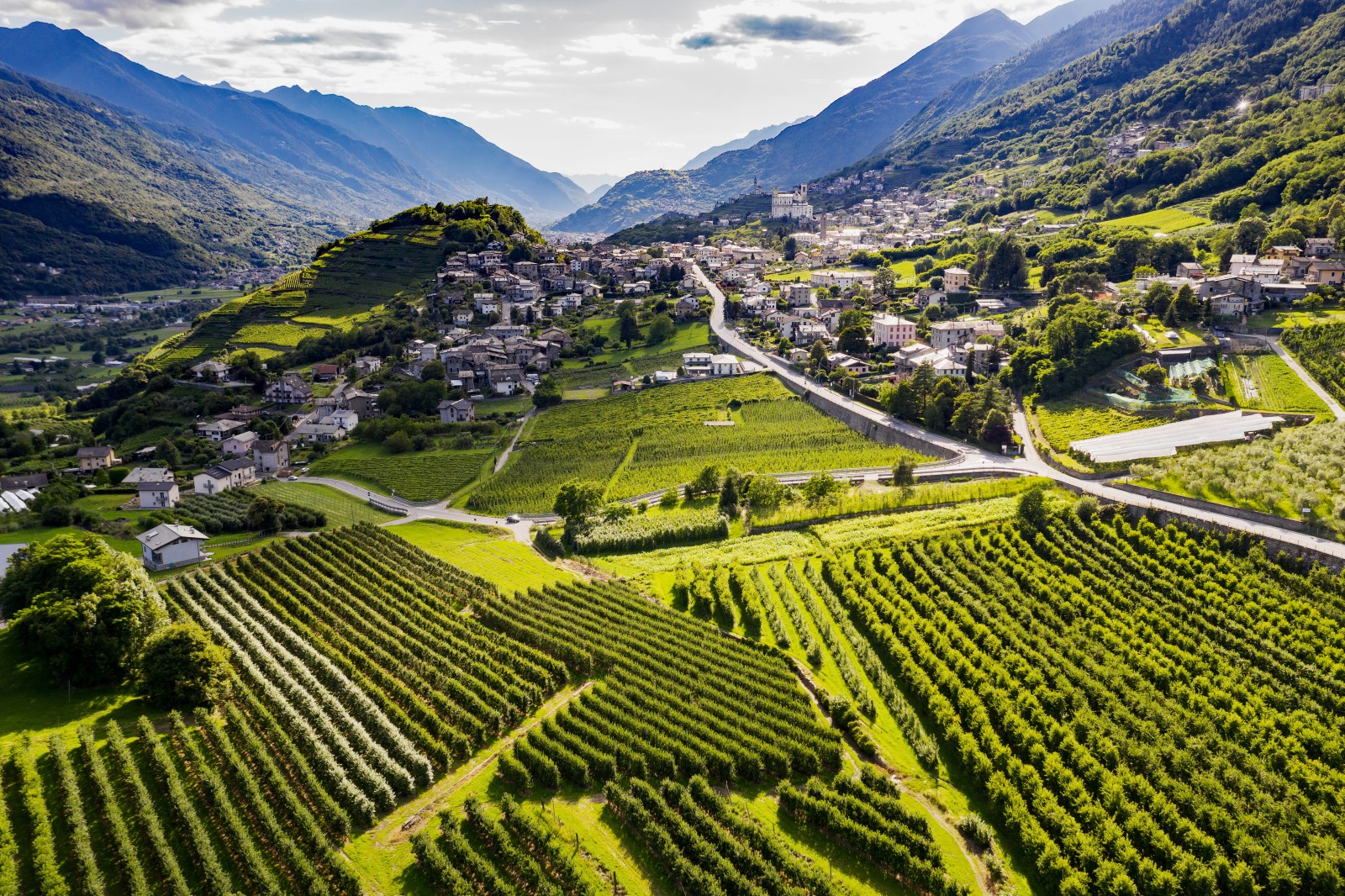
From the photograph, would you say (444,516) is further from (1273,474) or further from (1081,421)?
(1273,474)

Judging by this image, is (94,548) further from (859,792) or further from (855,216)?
(855,216)

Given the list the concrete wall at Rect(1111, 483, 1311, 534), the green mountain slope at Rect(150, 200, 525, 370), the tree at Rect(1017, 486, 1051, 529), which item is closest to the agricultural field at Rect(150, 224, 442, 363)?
the green mountain slope at Rect(150, 200, 525, 370)

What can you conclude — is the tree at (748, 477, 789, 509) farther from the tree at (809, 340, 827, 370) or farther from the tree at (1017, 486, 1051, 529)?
the tree at (809, 340, 827, 370)

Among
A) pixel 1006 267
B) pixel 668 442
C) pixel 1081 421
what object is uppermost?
pixel 1006 267

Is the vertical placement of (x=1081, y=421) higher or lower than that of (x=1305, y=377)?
lower

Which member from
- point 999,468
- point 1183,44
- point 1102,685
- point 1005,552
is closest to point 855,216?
point 1183,44

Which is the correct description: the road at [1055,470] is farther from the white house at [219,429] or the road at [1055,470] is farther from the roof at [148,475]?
the roof at [148,475]

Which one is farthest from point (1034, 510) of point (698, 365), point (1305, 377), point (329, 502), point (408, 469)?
point (329, 502)
